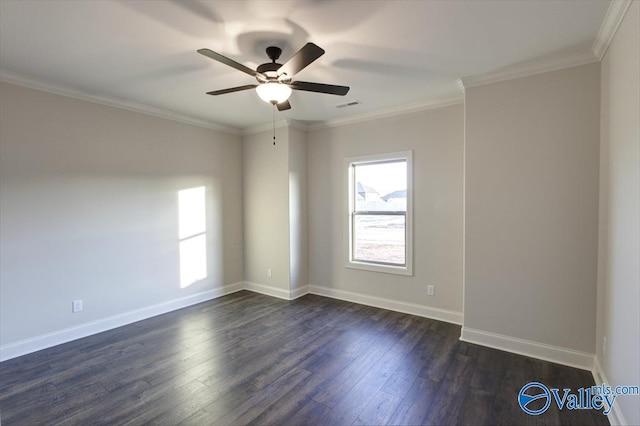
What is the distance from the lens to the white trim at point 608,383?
6.24ft

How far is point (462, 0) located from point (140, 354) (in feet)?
13.0

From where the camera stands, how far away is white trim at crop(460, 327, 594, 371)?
269 cm

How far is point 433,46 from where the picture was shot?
97.8 inches

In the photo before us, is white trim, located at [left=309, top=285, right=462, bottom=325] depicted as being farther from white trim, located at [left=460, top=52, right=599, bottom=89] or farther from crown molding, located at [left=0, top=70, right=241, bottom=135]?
crown molding, located at [left=0, top=70, right=241, bottom=135]

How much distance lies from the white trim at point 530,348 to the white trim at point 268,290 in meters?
2.54

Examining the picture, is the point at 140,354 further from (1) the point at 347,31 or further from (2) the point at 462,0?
(2) the point at 462,0

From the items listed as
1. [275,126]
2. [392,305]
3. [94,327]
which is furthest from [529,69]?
[94,327]

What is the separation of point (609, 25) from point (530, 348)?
270 centimetres

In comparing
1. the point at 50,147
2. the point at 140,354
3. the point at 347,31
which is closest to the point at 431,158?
the point at 347,31

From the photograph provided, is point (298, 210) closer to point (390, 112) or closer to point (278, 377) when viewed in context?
point (390, 112)

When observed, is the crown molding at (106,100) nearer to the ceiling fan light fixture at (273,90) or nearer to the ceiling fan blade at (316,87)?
the ceiling fan light fixture at (273,90)

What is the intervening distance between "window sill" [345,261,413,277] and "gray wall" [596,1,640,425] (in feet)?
6.39

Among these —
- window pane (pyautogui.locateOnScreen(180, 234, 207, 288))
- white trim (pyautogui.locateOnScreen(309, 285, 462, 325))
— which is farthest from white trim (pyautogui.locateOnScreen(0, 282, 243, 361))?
white trim (pyautogui.locateOnScreen(309, 285, 462, 325))

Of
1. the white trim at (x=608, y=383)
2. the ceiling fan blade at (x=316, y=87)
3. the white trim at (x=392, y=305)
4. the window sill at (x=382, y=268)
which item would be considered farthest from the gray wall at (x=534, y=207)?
the ceiling fan blade at (x=316, y=87)
